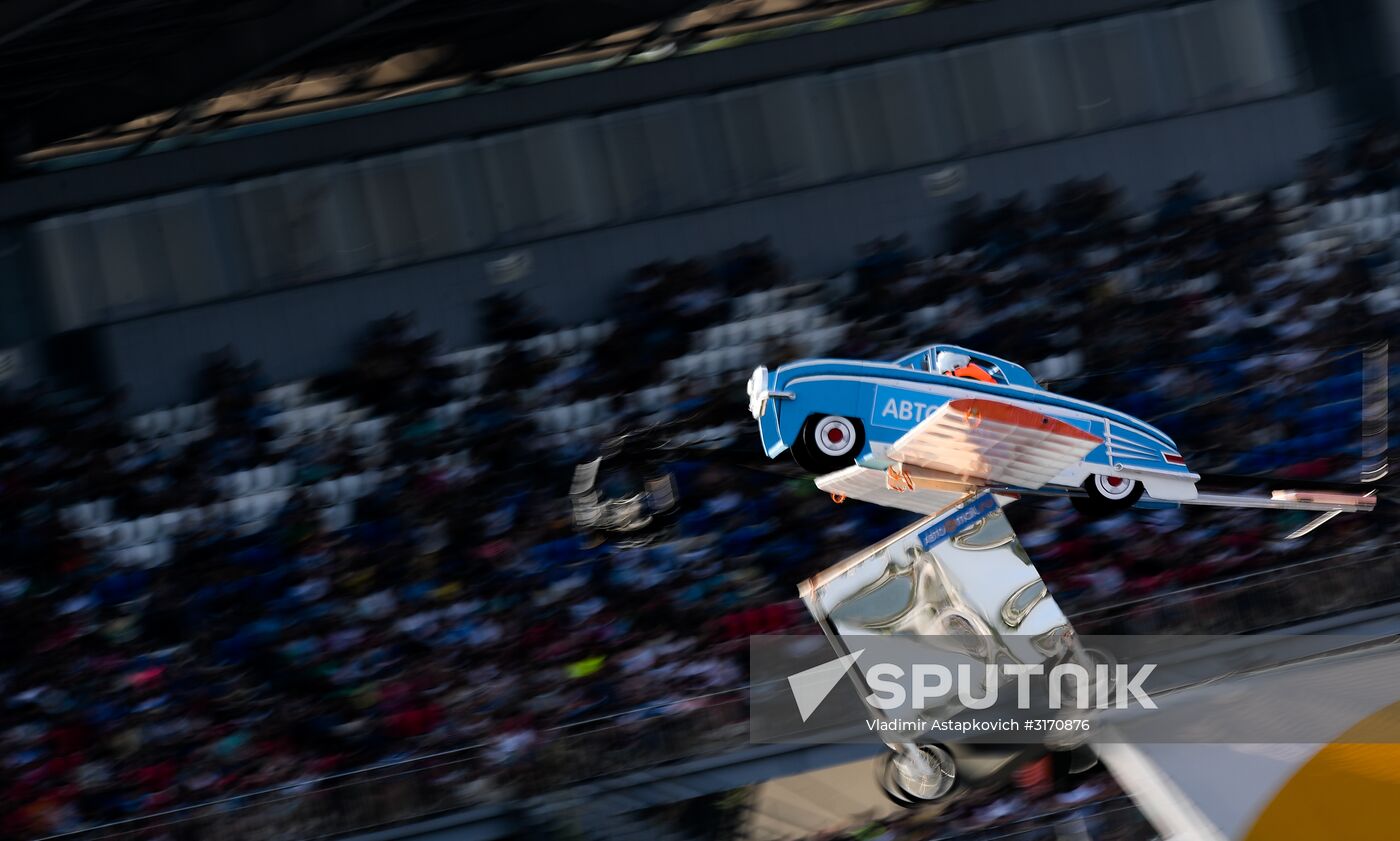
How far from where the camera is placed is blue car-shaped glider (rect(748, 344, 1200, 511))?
23.4 feet

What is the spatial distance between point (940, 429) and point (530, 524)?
269 inches

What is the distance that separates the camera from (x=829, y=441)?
24.2 ft

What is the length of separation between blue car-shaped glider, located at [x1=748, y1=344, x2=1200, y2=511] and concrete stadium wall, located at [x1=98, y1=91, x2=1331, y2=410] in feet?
28.2

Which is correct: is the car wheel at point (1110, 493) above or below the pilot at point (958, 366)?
below

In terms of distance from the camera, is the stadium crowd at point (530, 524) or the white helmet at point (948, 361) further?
the stadium crowd at point (530, 524)

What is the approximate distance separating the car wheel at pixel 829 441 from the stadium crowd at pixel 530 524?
405 cm

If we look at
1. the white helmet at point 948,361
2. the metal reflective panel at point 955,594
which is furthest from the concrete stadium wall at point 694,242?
the metal reflective panel at point 955,594

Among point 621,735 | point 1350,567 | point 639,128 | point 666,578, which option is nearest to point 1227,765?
point 1350,567

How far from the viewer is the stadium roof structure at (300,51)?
14.1 metres

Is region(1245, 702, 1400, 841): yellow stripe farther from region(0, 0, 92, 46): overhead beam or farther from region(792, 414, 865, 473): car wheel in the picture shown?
region(0, 0, 92, 46): overhead beam

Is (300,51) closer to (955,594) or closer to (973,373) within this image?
(973,373)

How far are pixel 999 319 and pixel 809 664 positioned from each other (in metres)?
4.93

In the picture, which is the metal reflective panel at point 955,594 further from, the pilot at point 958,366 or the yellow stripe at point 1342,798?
the yellow stripe at point 1342,798

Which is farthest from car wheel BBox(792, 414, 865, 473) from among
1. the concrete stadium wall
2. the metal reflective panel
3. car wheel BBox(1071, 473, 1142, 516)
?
the concrete stadium wall
